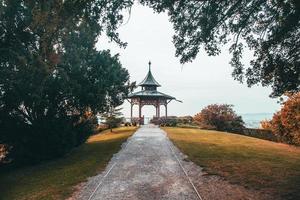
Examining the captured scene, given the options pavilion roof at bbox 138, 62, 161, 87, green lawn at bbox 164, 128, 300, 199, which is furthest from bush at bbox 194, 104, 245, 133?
green lawn at bbox 164, 128, 300, 199

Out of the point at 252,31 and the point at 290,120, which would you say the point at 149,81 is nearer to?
the point at 290,120

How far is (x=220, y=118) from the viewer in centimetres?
5062

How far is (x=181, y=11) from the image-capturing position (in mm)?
14219

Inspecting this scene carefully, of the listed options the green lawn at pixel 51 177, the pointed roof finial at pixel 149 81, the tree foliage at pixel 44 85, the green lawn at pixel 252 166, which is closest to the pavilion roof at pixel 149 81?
the pointed roof finial at pixel 149 81

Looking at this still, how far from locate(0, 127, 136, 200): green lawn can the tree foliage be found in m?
1.96

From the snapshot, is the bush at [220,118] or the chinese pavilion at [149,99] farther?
the chinese pavilion at [149,99]

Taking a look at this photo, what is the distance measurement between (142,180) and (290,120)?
20996 millimetres

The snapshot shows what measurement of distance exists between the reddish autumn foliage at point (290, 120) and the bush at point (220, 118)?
47.1ft

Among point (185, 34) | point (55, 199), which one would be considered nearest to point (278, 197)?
point (185, 34)

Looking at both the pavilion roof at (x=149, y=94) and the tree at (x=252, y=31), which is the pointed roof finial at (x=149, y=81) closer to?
the pavilion roof at (x=149, y=94)

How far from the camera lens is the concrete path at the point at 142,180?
551 inches

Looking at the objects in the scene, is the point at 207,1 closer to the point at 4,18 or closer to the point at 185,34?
the point at 185,34

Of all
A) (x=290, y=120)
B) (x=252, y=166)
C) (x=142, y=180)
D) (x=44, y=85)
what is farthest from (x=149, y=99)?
(x=142, y=180)

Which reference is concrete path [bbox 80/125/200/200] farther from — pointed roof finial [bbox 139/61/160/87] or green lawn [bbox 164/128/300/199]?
pointed roof finial [bbox 139/61/160/87]
